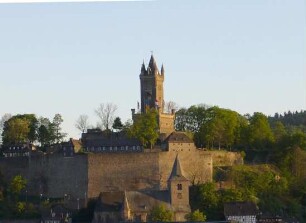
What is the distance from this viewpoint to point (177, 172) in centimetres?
3077

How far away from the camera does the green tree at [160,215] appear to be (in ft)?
94.9

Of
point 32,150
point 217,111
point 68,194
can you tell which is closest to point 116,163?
point 68,194

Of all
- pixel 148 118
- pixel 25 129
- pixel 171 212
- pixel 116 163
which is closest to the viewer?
pixel 171 212

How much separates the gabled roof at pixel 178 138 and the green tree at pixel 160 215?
10.4 ft

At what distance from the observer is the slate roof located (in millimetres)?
29344

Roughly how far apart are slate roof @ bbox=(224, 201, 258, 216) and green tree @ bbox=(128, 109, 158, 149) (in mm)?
4413

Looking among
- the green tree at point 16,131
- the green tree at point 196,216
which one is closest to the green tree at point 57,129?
the green tree at point 16,131

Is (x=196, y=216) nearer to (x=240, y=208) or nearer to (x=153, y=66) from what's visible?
(x=240, y=208)

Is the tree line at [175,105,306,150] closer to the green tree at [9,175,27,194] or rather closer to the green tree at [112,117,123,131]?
the green tree at [112,117,123,131]

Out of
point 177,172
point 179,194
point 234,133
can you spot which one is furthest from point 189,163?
point 234,133

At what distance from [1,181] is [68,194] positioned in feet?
8.66

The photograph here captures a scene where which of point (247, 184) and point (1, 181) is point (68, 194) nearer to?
point (1, 181)

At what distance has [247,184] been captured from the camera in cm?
3175

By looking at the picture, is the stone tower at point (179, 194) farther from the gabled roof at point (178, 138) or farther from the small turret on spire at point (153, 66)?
the small turret on spire at point (153, 66)
